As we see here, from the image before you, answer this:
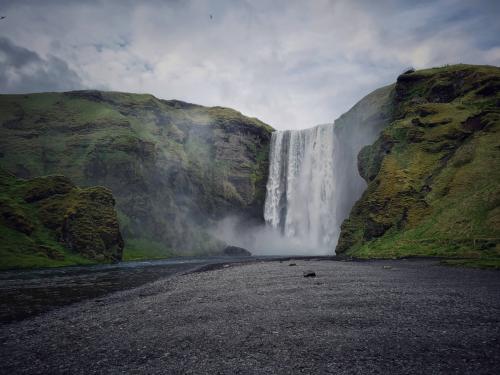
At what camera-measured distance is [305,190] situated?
101m

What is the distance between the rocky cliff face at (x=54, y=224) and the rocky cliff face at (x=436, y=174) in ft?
190

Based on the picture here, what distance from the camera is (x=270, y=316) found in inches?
492

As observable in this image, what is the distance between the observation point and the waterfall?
91812mm

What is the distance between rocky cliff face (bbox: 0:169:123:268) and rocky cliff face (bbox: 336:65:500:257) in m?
57.8

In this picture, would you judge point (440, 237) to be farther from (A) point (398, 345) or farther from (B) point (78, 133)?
(B) point (78, 133)

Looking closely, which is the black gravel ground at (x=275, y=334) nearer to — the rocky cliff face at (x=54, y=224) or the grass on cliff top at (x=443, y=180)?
the grass on cliff top at (x=443, y=180)

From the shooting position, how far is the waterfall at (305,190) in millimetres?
91812

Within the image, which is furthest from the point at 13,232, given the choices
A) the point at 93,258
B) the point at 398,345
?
the point at 398,345

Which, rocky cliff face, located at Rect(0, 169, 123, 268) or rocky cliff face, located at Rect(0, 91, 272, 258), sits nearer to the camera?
rocky cliff face, located at Rect(0, 169, 123, 268)

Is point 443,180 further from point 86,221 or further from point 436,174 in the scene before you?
point 86,221

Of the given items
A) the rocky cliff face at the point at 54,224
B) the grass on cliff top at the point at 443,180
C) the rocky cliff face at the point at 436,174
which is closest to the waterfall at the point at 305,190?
the rocky cliff face at the point at 436,174

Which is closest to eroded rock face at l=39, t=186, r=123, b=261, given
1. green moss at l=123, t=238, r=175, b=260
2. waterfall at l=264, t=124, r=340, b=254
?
green moss at l=123, t=238, r=175, b=260

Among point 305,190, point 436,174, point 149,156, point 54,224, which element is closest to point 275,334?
point 436,174

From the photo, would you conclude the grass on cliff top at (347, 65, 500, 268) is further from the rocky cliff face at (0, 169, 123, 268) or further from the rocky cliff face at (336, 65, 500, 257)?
the rocky cliff face at (0, 169, 123, 268)
